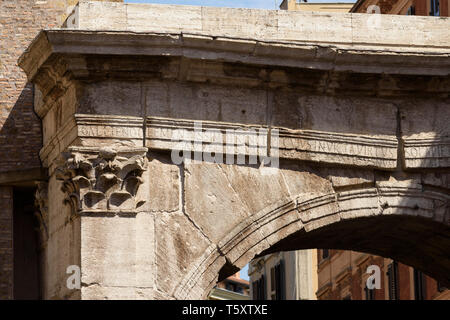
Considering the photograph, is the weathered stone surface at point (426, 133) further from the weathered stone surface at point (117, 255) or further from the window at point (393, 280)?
the window at point (393, 280)

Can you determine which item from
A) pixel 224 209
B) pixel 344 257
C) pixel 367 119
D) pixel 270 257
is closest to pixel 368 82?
pixel 367 119

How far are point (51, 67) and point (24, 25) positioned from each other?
1.48 meters

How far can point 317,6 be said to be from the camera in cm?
3878

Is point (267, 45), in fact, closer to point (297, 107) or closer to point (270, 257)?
point (297, 107)

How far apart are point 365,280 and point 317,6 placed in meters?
8.01

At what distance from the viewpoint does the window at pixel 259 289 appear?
44.6 metres

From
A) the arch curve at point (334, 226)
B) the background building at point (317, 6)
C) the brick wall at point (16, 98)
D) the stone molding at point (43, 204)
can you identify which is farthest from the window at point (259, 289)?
the stone molding at point (43, 204)

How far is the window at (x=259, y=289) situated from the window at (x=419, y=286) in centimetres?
1344

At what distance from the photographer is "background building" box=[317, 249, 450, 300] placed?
30.8 m

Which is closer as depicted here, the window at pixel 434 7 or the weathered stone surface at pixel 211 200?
the weathered stone surface at pixel 211 200

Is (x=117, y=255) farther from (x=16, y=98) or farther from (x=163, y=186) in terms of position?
(x=16, y=98)

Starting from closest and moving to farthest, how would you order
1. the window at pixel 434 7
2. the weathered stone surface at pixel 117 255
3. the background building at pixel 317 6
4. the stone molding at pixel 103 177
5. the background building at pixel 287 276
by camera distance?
the weathered stone surface at pixel 117 255
the stone molding at pixel 103 177
the window at pixel 434 7
the background building at pixel 317 6
the background building at pixel 287 276

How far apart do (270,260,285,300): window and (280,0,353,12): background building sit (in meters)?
6.77

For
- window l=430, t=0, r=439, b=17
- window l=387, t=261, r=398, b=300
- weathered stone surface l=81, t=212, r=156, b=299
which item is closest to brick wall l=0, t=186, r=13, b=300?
weathered stone surface l=81, t=212, r=156, b=299
